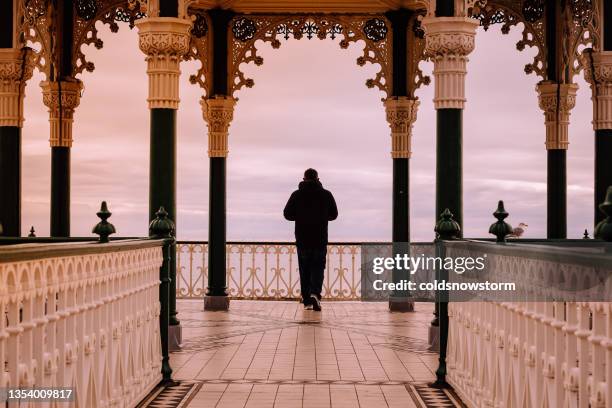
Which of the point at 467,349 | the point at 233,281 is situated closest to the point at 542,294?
the point at 467,349

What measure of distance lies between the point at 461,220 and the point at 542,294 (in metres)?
5.30

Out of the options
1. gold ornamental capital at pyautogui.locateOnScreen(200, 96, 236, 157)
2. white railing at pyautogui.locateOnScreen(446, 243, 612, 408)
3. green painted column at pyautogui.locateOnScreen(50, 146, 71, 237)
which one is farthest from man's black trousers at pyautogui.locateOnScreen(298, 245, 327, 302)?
white railing at pyautogui.locateOnScreen(446, 243, 612, 408)

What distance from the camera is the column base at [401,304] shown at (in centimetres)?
1398

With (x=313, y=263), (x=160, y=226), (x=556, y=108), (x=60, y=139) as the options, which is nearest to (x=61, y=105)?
(x=60, y=139)

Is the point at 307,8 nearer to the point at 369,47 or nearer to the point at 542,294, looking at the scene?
the point at 369,47

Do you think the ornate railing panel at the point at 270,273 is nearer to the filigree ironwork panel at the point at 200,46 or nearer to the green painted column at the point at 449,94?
the filigree ironwork panel at the point at 200,46

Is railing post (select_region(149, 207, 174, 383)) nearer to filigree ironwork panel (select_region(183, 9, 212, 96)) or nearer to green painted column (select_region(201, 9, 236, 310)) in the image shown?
green painted column (select_region(201, 9, 236, 310))

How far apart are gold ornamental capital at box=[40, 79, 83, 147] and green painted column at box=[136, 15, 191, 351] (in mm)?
4351

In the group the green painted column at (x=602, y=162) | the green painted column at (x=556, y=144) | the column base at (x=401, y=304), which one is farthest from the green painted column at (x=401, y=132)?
the green painted column at (x=602, y=162)

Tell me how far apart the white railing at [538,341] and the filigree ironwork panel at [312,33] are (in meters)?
7.74

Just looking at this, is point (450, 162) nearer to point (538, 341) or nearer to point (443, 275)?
point (443, 275)

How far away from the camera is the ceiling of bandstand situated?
1402 cm

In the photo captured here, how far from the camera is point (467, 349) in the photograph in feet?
22.6

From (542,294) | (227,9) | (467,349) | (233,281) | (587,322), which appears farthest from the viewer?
(233,281)
